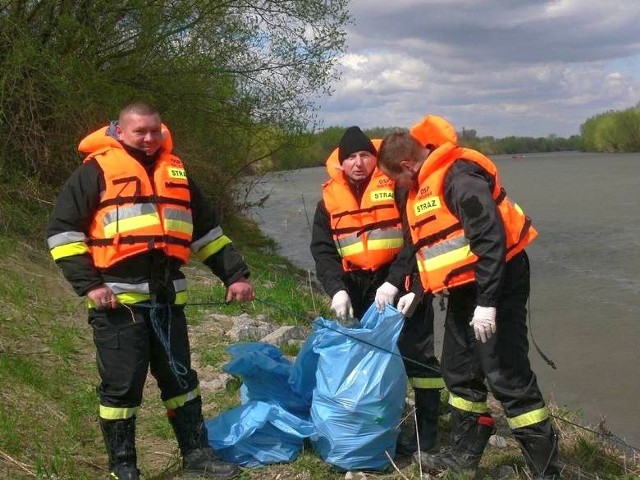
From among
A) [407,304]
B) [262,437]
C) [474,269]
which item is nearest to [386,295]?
[407,304]

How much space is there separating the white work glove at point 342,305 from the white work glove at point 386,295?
0.19 meters

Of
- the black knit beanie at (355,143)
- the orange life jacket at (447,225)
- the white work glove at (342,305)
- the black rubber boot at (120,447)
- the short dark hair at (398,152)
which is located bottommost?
the black rubber boot at (120,447)

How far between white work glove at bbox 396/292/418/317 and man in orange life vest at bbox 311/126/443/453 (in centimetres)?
4

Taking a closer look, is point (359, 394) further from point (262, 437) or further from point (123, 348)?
point (123, 348)

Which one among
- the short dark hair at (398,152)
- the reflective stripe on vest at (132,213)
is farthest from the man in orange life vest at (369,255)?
the reflective stripe on vest at (132,213)

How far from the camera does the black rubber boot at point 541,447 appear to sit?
361cm

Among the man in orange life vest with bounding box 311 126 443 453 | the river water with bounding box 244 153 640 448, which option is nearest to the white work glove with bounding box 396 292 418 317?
the man in orange life vest with bounding box 311 126 443 453

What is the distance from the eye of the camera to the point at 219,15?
1125 cm

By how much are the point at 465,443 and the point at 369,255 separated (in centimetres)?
119

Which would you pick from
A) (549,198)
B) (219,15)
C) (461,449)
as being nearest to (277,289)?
(219,15)

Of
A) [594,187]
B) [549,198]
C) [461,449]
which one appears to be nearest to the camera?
[461,449]

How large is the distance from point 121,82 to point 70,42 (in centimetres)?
127

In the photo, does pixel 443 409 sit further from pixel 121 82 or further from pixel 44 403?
pixel 121 82

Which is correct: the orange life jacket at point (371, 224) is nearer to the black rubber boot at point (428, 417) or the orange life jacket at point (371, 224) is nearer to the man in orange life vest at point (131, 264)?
the black rubber boot at point (428, 417)
